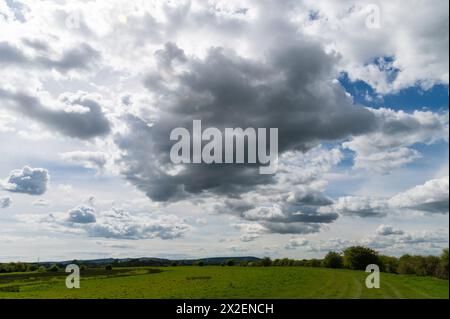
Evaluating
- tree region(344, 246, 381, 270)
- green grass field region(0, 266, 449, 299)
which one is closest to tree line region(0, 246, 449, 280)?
tree region(344, 246, 381, 270)

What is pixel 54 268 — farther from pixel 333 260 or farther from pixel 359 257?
pixel 359 257

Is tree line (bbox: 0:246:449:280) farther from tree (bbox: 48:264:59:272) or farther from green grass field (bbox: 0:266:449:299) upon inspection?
green grass field (bbox: 0:266:449:299)

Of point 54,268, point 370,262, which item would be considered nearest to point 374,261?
point 370,262

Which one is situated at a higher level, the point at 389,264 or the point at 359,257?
the point at 359,257

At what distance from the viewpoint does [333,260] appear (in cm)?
16512

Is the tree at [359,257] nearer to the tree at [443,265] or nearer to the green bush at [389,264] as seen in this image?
the green bush at [389,264]

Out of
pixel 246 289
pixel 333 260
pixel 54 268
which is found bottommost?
pixel 54 268

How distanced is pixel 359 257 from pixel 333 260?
9.99 m
